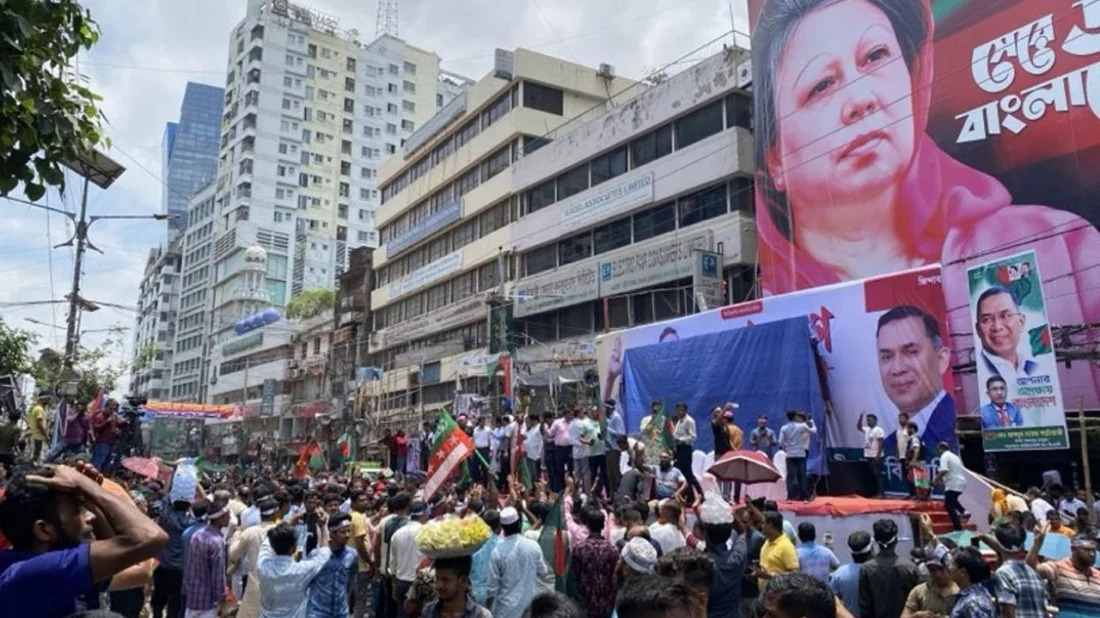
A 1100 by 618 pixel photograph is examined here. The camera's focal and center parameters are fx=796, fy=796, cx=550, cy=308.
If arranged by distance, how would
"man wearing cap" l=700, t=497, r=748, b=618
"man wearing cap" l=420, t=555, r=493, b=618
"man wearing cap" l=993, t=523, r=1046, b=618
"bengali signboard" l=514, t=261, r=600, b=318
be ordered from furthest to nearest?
"bengali signboard" l=514, t=261, r=600, b=318 < "man wearing cap" l=700, t=497, r=748, b=618 < "man wearing cap" l=993, t=523, r=1046, b=618 < "man wearing cap" l=420, t=555, r=493, b=618

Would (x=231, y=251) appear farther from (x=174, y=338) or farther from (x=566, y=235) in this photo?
(x=566, y=235)

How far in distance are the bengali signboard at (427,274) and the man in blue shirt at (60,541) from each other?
39084mm

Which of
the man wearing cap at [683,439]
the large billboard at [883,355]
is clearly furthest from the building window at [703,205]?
the man wearing cap at [683,439]

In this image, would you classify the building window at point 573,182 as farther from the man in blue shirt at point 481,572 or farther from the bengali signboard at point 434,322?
the man in blue shirt at point 481,572

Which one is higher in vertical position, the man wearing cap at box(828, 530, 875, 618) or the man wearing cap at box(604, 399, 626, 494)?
the man wearing cap at box(604, 399, 626, 494)

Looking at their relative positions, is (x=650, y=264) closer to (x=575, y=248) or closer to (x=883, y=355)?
(x=575, y=248)

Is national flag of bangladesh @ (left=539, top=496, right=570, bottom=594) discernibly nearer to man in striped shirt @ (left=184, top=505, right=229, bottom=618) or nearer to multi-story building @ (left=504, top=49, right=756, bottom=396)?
man in striped shirt @ (left=184, top=505, right=229, bottom=618)

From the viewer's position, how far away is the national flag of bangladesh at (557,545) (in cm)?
748

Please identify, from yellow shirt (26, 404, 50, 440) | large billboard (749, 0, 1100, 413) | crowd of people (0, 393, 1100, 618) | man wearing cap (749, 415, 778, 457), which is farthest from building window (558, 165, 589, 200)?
crowd of people (0, 393, 1100, 618)

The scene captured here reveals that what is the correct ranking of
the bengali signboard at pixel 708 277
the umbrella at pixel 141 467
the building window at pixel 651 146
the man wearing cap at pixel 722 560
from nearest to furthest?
the man wearing cap at pixel 722 560 → the umbrella at pixel 141 467 → the bengali signboard at pixel 708 277 → the building window at pixel 651 146

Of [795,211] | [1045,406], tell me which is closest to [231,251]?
[795,211]

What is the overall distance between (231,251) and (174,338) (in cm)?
2064

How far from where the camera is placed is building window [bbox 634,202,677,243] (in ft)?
94.8

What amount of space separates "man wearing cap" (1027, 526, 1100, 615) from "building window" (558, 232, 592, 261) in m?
26.9
